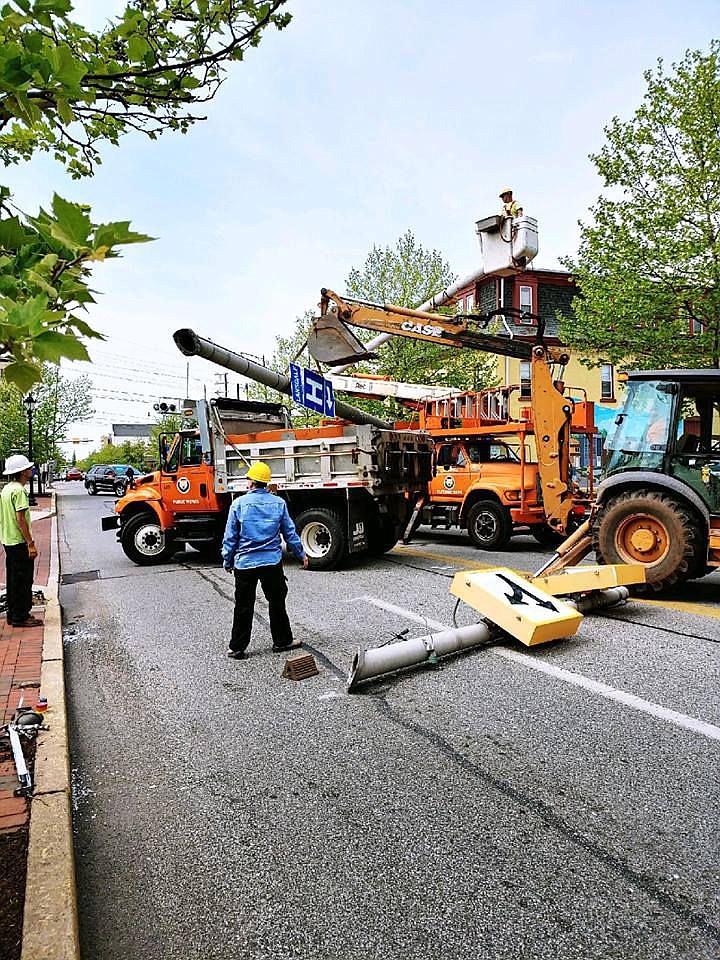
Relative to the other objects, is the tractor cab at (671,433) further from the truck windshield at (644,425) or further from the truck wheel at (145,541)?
the truck wheel at (145,541)

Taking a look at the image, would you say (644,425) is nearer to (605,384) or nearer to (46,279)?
(46,279)

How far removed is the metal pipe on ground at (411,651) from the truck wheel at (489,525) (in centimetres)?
713

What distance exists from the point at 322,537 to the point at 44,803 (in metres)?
8.24

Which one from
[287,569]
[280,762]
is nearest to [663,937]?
[280,762]

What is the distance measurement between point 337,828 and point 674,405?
6.79m

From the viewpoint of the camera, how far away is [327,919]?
2.82 m

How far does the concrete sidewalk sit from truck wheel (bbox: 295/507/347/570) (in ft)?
15.6

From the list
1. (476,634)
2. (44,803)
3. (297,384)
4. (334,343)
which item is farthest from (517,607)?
(334,343)

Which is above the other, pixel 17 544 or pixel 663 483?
pixel 663 483

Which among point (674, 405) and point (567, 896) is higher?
point (674, 405)

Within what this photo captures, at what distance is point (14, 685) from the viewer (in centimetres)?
567

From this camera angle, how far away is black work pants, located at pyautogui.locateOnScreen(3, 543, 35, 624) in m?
7.77

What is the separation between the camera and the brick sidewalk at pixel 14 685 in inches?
143

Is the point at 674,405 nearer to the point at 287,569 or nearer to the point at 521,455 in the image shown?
the point at 521,455
